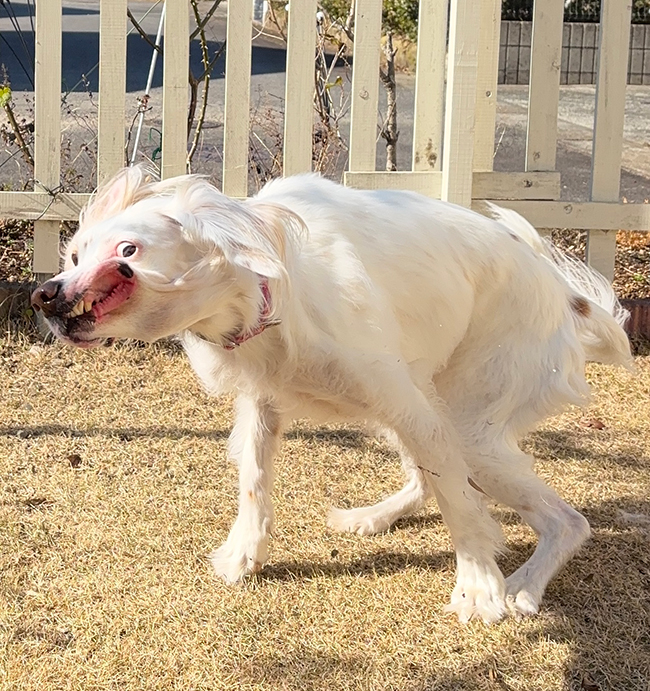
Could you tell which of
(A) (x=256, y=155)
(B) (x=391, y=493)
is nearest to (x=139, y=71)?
(A) (x=256, y=155)

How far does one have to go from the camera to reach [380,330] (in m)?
2.79

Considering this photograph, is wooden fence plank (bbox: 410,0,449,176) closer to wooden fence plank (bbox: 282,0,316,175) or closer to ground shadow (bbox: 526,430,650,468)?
wooden fence plank (bbox: 282,0,316,175)

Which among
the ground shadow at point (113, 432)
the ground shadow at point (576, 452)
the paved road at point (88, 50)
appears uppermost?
the paved road at point (88, 50)

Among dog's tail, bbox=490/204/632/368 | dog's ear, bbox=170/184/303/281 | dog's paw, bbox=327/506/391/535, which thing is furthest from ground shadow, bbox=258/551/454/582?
dog's ear, bbox=170/184/303/281

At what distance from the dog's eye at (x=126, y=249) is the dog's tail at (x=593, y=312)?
1.65 m

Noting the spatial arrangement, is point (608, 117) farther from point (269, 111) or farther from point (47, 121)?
point (47, 121)

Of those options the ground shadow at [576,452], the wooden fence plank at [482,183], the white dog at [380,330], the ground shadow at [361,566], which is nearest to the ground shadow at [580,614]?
the ground shadow at [361,566]

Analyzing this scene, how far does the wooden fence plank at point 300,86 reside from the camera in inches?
191

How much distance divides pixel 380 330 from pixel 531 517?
2.88ft

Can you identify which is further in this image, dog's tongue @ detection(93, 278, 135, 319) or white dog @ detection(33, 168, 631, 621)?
white dog @ detection(33, 168, 631, 621)

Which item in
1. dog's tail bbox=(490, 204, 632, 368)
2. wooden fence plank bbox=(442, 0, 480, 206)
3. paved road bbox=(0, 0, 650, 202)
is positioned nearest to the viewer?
dog's tail bbox=(490, 204, 632, 368)

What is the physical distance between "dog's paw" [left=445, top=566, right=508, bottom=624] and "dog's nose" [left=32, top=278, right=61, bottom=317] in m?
1.57

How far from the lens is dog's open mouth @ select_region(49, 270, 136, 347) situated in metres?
2.08

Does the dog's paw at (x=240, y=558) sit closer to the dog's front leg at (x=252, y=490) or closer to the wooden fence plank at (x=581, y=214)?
the dog's front leg at (x=252, y=490)
